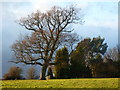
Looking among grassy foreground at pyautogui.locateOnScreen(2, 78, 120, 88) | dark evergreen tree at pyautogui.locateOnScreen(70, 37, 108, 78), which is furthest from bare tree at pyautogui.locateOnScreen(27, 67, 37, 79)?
grassy foreground at pyautogui.locateOnScreen(2, 78, 120, 88)

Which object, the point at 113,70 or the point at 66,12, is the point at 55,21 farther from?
the point at 113,70

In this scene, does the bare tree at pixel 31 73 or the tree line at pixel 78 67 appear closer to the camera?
the tree line at pixel 78 67

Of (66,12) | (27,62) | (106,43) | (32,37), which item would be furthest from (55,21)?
(106,43)

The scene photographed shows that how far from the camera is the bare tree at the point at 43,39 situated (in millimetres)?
30234

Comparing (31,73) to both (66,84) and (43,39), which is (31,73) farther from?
(66,84)

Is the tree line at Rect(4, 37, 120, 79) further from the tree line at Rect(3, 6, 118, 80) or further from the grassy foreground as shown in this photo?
the grassy foreground

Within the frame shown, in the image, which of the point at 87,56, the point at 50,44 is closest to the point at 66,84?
the point at 50,44

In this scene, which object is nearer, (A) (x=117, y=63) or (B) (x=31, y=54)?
(B) (x=31, y=54)

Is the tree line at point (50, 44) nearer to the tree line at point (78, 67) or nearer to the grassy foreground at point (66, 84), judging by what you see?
the tree line at point (78, 67)

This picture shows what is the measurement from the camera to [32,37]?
30.2 meters

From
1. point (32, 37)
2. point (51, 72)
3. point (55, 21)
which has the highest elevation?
point (55, 21)

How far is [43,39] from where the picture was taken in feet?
101

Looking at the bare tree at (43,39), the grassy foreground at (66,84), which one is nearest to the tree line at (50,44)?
the bare tree at (43,39)

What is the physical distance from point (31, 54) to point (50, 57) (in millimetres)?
2782
